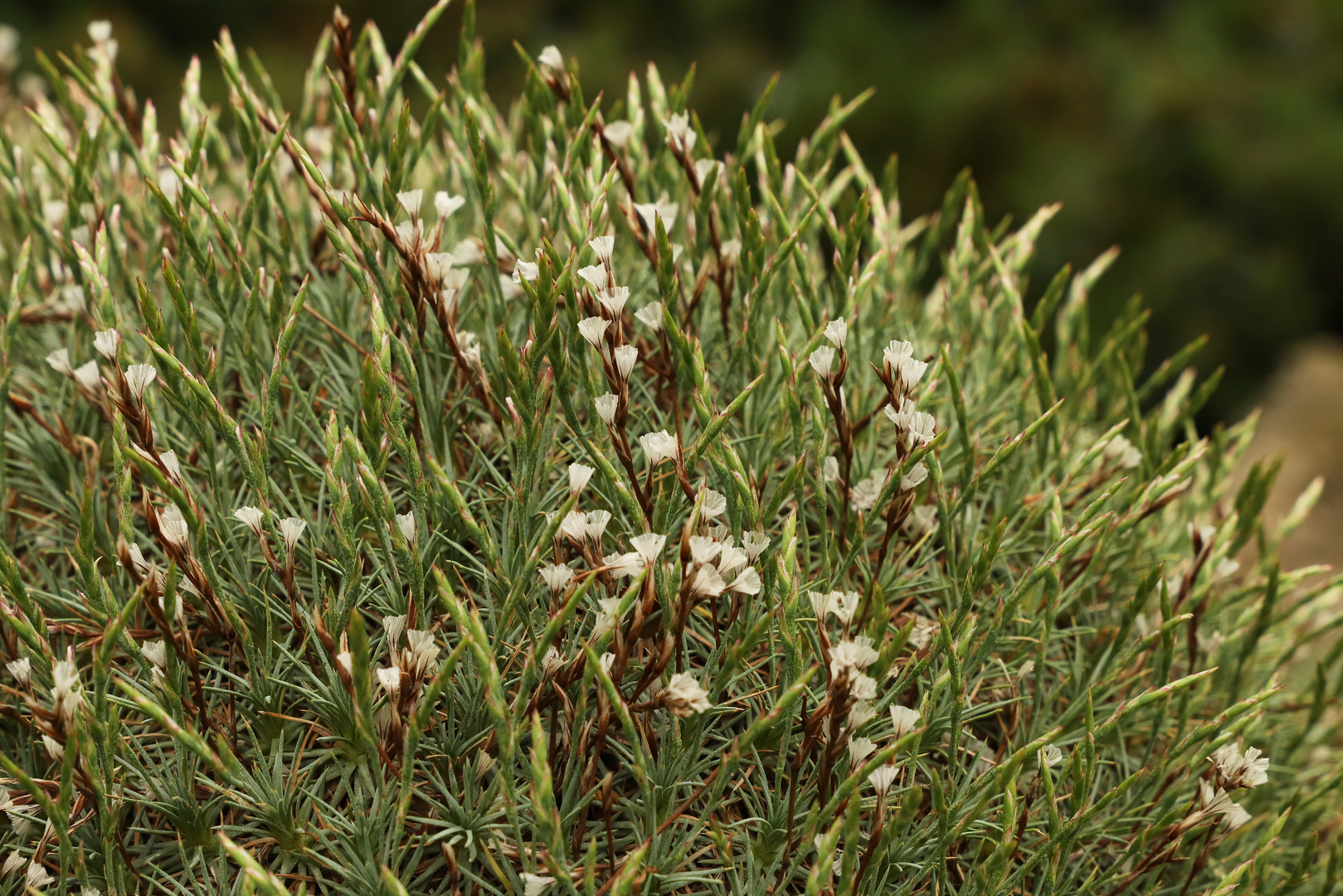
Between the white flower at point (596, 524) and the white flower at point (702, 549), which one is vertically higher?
the white flower at point (702, 549)

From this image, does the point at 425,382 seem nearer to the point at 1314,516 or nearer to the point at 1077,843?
the point at 1077,843

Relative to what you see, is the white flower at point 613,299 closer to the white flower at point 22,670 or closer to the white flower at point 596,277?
the white flower at point 596,277

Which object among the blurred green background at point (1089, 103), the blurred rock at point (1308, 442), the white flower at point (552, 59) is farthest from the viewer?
the blurred green background at point (1089, 103)

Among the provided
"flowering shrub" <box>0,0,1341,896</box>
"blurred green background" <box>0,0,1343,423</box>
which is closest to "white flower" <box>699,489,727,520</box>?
"flowering shrub" <box>0,0,1341,896</box>

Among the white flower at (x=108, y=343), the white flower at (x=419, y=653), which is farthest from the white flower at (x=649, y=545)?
the white flower at (x=108, y=343)

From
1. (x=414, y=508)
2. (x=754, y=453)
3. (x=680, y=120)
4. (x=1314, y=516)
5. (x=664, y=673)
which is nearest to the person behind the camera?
(x=664, y=673)

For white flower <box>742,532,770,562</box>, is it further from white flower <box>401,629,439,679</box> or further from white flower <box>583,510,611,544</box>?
white flower <box>401,629,439,679</box>

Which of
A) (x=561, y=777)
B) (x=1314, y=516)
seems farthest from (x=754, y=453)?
(x=1314, y=516)
